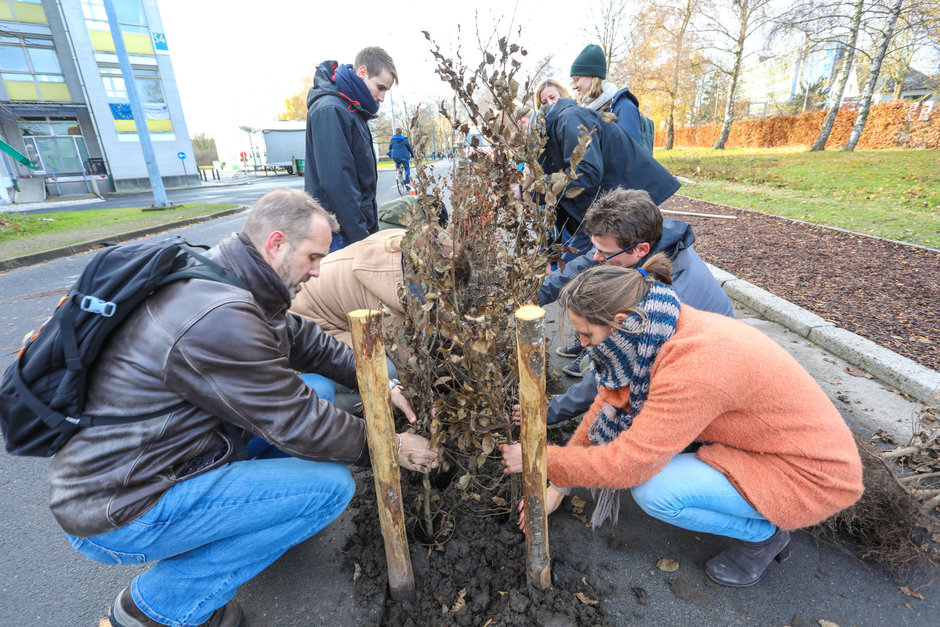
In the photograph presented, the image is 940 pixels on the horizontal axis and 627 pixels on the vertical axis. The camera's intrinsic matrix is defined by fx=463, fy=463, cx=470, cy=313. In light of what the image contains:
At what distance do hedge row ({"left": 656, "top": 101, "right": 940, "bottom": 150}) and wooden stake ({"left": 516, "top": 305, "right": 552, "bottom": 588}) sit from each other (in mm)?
22411

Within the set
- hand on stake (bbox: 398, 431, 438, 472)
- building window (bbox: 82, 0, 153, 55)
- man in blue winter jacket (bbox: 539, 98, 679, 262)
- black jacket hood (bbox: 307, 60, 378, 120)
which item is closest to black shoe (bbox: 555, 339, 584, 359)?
man in blue winter jacket (bbox: 539, 98, 679, 262)

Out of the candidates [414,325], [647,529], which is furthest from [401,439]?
[647,529]

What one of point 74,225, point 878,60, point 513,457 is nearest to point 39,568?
point 513,457

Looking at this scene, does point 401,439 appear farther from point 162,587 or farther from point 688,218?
point 688,218

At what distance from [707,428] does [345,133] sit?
115 inches

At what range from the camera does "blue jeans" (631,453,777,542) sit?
5.56 feet

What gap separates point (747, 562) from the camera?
1809mm

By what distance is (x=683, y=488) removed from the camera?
1709 millimetres

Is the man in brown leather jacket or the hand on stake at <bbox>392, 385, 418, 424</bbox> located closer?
the man in brown leather jacket

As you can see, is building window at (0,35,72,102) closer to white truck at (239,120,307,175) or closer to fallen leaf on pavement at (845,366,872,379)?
white truck at (239,120,307,175)

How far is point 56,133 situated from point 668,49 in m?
30.6

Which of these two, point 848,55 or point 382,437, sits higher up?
point 848,55

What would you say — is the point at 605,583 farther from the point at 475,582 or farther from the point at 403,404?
the point at 403,404

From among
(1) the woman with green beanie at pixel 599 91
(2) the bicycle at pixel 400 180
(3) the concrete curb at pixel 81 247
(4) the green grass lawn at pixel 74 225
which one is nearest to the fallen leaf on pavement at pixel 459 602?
(2) the bicycle at pixel 400 180
